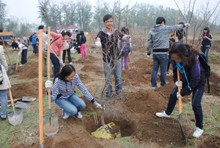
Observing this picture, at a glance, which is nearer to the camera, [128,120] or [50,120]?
[50,120]

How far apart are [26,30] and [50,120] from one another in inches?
1801

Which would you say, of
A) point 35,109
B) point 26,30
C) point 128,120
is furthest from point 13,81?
point 26,30

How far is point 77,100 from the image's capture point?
12.3 feet

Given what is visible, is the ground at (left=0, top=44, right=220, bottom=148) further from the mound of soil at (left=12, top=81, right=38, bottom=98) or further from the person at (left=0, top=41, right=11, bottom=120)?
the person at (left=0, top=41, right=11, bottom=120)

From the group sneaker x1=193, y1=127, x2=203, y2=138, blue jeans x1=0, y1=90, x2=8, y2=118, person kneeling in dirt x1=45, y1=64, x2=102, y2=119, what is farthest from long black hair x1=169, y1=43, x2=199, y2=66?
blue jeans x1=0, y1=90, x2=8, y2=118

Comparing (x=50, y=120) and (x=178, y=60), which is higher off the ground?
(x=178, y=60)

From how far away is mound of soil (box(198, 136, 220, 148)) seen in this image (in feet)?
9.70

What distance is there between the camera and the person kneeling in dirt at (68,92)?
3.26 meters

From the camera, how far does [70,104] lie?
363 cm

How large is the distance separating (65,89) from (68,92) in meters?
0.12

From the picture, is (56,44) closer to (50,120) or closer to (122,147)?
(50,120)

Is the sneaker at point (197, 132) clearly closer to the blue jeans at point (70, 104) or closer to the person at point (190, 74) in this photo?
the person at point (190, 74)

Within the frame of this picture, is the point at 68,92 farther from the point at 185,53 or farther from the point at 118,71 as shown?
the point at 185,53

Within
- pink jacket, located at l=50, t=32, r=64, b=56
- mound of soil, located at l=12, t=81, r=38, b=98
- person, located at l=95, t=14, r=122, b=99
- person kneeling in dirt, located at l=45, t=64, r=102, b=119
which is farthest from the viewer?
pink jacket, located at l=50, t=32, r=64, b=56
